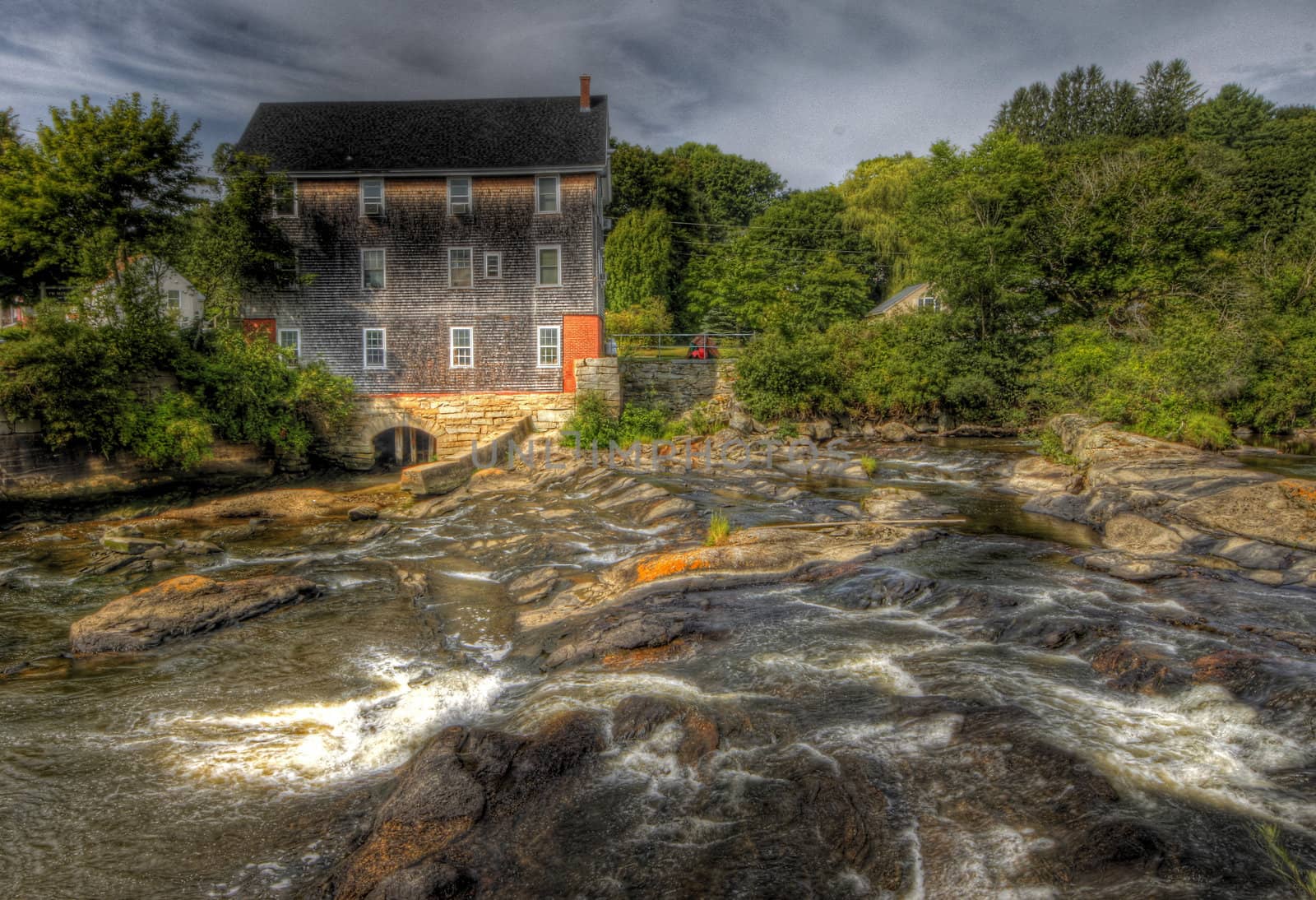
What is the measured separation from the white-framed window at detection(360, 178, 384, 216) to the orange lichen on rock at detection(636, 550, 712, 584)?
1960 cm

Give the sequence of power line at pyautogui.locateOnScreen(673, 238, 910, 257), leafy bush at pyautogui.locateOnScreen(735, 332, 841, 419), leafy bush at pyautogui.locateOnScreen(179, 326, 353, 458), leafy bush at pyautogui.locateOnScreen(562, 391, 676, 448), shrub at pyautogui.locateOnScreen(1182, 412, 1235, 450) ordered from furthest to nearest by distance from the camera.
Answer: power line at pyautogui.locateOnScreen(673, 238, 910, 257) < leafy bush at pyautogui.locateOnScreen(735, 332, 841, 419) < leafy bush at pyautogui.locateOnScreen(562, 391, 676, 448) < leafy bush at pyautogui.locateOnScreen(179, 326, 353, 458) < shrub at pyautogui.locateOnScreen(1182, 412, 1235, 450)

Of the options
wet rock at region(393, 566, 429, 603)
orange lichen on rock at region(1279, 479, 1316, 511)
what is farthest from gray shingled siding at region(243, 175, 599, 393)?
orange lichen on rock at region(1279, 479, 1316, 511)

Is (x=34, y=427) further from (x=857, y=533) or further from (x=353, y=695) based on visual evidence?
(x=857, y=533)

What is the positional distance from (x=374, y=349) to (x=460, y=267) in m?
4.07

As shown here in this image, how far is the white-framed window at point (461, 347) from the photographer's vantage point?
24125 millimetres

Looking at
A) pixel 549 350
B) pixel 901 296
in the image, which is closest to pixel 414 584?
pixel 549 350

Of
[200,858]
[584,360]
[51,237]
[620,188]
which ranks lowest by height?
[200,858]

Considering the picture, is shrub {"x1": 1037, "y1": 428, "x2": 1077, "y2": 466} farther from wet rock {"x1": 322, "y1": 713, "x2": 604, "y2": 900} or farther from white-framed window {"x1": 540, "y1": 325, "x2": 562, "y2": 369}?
wet rock {"x1": 322, "y1": 713, "x2": 604, "y2": 900}

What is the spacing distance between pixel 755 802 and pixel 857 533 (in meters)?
6.83

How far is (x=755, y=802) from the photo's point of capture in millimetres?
4828

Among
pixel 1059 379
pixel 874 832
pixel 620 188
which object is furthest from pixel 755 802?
pixel 620 188

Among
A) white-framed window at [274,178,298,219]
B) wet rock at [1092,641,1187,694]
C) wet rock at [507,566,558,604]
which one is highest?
white-framed window at [274,178,298,219]

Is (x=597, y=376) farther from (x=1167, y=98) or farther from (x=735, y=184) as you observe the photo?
(x=1167, y=98)

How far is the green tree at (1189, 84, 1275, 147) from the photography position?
159 ft
